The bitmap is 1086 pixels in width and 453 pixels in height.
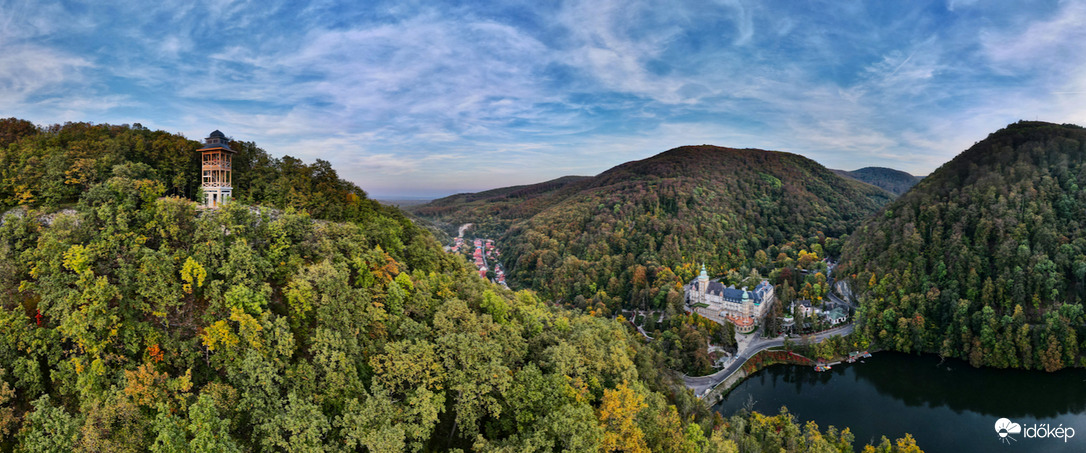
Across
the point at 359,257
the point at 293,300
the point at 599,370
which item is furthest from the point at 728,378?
the point at 293,300

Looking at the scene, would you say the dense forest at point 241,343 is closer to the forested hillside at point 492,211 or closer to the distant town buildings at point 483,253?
the distant town buildings at point 483,253

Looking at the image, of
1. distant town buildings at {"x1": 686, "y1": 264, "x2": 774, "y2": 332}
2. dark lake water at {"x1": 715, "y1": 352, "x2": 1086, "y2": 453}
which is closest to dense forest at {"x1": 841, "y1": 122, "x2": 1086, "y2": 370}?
dark lake water at {"x1": 715, "y1": 352, "x2": 1086, "y2": 453}

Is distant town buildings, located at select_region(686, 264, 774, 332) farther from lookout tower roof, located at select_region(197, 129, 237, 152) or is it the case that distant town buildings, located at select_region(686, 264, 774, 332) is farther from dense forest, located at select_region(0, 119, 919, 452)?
lookout tower roof, located at select_region(197, 129, 237, 152)

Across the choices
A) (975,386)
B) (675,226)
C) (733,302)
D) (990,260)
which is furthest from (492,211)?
(975,386)

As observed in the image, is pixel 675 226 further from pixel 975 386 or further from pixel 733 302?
pixel 975 386

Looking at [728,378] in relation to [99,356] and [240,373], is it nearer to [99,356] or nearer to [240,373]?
[240,373]

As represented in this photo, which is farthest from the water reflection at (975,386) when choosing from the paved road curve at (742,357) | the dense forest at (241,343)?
the dense forest at (241,343)
